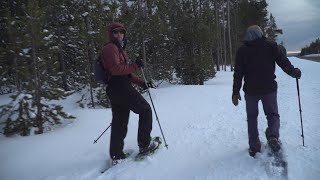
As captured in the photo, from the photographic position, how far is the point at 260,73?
5609 mm

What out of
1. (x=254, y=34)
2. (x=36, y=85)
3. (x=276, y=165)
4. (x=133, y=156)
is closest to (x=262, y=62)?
(x=254, y=34)

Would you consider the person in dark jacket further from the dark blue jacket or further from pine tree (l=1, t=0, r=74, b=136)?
pine tree (l=1, t=0, r=74, b=136)

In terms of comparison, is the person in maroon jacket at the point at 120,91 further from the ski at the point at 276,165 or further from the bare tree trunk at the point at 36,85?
the bare tree trunk at the point at 36,85

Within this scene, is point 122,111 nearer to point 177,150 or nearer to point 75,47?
point 177,150

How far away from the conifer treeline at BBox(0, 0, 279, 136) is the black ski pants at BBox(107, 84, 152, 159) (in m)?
3.73

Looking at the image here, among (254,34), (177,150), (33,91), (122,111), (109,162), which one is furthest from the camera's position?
(33,91)

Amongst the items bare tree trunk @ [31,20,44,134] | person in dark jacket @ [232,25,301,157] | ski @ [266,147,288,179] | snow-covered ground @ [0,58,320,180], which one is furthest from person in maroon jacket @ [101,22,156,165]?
bare tree trunk @ [31,20,44,134]

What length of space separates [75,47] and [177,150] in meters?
13.6

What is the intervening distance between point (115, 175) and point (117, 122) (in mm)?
911

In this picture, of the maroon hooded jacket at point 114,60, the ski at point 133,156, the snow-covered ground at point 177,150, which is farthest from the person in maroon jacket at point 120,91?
the snow-covered ground at point 177,150

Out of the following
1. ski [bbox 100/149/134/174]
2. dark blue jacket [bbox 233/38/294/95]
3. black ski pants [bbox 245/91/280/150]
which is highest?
dark blue jacket [bbox 233/38/294/95]

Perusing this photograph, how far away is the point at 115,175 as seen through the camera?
530 centimetres

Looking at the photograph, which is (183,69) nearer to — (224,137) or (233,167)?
(224,137)

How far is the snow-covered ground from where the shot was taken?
5.27 meters
